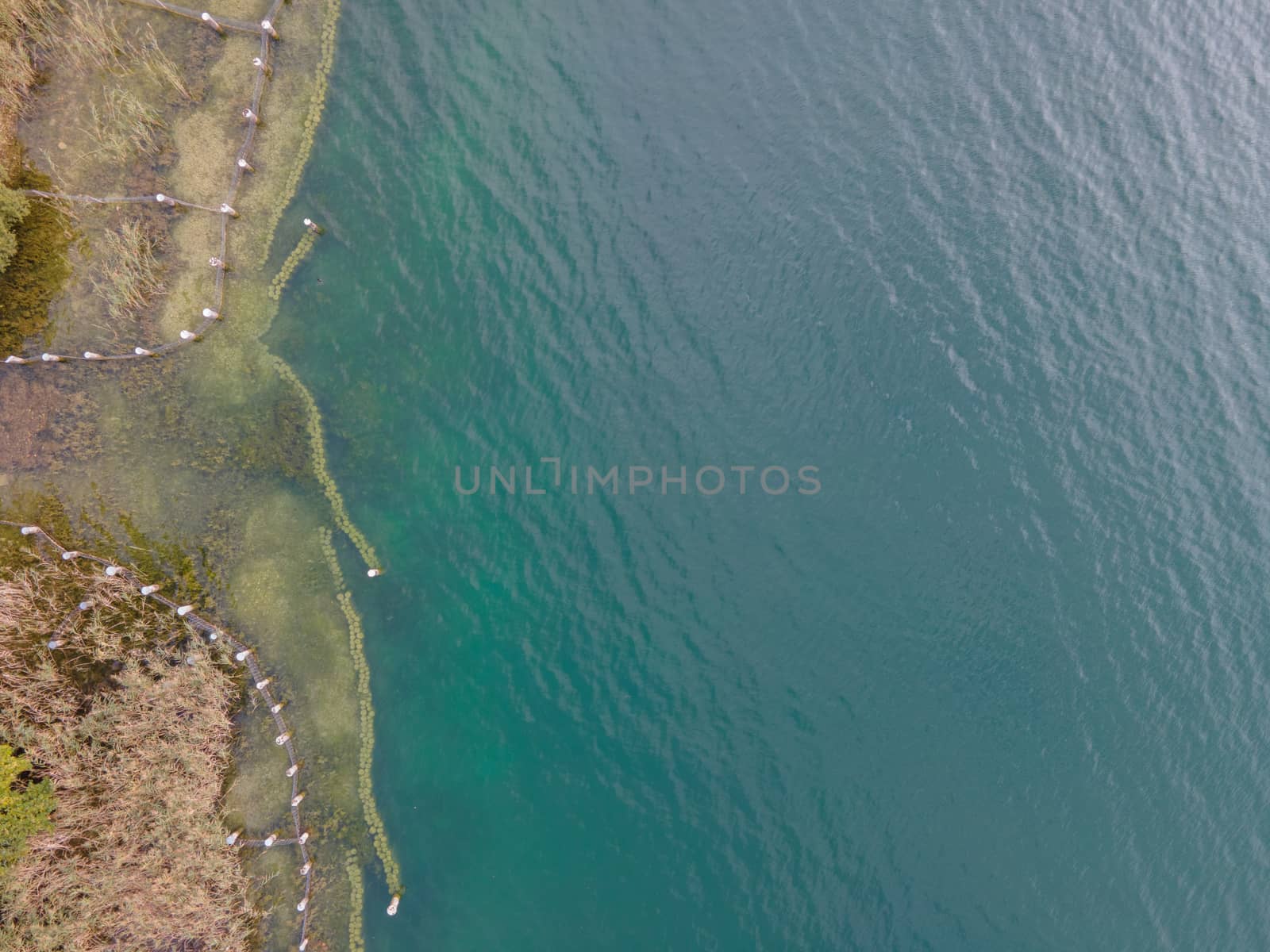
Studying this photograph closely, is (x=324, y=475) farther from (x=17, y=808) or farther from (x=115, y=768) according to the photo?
(x=17, y=808)

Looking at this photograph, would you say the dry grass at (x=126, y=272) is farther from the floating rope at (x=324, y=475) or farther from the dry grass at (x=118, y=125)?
the floating rope at (x=324, y=475)

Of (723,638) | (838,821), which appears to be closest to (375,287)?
(723,638)

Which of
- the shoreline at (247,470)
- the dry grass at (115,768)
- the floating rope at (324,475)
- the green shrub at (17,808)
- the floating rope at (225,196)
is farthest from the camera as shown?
the floating rope at (324,475)

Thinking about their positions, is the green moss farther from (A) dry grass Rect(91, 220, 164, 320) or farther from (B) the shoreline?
(A) dry grass Rect(91, 220, 164, 320)

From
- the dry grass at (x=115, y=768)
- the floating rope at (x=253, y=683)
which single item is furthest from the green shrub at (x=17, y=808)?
the floating rope at (x=253, y=683)

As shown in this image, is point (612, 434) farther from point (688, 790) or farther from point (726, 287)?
point (688, 790)

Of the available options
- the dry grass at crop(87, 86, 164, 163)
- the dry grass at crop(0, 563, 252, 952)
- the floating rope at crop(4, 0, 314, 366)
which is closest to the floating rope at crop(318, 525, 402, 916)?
the dry grass at crop(0, 563, 252, 952)
